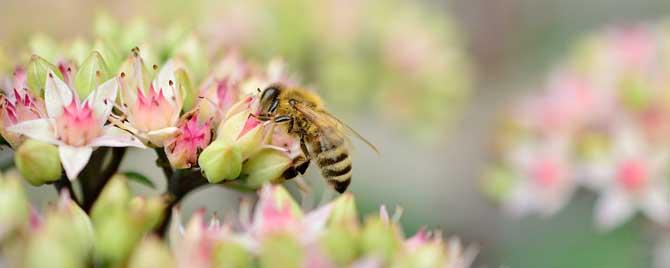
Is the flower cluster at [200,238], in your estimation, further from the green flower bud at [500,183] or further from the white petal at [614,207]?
the green flower bud at [500,183]

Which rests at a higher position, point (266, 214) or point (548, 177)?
point (548, 177)

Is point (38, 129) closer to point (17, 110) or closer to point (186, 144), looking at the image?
point (17, 110)

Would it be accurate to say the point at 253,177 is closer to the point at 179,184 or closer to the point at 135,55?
the point at 179,184

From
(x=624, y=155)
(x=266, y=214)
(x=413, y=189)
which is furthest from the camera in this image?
(x=413, y=189)

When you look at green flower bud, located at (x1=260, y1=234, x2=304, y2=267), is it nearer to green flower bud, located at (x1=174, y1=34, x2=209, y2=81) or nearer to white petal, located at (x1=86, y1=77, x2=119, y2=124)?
white petal, located at (x1=86, y1=77, x2=119, y2=124)

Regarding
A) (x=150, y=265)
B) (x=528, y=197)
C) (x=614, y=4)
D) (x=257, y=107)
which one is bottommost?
(x=150, y=265)

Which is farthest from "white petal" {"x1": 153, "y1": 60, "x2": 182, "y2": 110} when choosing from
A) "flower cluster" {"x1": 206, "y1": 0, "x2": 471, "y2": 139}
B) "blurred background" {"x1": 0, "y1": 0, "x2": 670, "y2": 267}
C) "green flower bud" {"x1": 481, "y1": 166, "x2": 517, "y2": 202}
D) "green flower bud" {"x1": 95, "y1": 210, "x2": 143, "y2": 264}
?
"green flower bud" {"x1": 481, "y1": 166, "x2": 517, "y2": 202}

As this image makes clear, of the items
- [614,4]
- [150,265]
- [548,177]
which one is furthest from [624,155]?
[614,4]
